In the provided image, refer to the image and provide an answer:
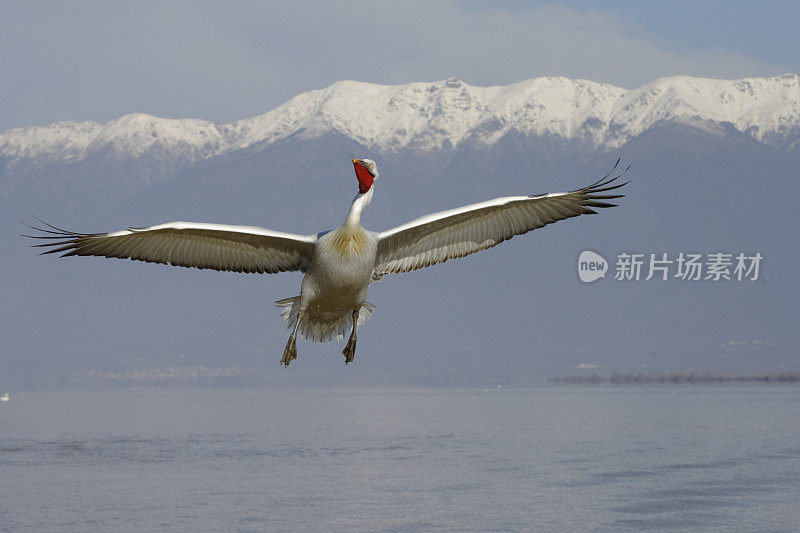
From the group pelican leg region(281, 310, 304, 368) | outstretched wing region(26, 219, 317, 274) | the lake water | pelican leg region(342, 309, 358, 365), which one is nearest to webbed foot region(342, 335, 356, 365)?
pelican leg region(342, 309, 358, 365)

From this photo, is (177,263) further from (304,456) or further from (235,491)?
(304,456)

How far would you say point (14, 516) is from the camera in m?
119

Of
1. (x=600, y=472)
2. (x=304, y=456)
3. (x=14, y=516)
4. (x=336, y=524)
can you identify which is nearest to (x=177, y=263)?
(x=336, y=524)

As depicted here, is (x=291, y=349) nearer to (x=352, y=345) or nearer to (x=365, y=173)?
(x=352, y=345)

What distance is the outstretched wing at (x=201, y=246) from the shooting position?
13.8 metres

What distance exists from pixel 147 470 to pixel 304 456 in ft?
90.9

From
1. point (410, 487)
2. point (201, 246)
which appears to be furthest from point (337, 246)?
point (410, 487)

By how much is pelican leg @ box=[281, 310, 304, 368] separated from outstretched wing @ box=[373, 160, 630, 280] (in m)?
1.23

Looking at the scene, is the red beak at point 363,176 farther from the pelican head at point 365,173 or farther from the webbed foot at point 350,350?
the webbed foot at point 350,350

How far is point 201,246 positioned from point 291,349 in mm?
2703

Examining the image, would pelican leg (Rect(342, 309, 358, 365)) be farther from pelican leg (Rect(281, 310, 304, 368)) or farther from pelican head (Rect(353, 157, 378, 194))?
pelican head (Rect(353, 157, 378, 194))

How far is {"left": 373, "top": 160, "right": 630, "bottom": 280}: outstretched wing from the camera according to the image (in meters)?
A: 14.7

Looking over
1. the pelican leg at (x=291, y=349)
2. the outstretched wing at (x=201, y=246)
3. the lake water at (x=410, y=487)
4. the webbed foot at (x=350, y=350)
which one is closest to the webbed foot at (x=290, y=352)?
the pelican leg at (x=291, y=349)

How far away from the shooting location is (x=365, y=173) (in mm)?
11938
